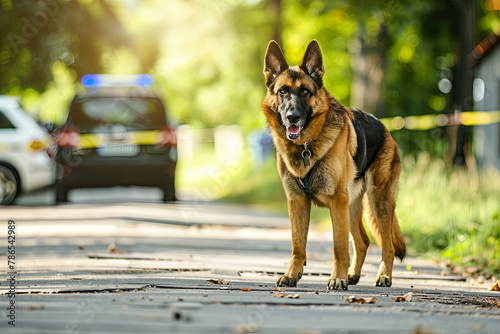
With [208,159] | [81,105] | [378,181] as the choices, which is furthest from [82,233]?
[208,159]

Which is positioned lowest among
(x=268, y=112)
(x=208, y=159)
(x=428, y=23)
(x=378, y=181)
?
(x=208, y=159)

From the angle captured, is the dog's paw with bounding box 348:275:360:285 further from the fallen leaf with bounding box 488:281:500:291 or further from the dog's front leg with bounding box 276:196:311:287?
the fallen leaf with bounding box 488:281:500:291

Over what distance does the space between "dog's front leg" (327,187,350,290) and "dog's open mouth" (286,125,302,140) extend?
0.51 metres

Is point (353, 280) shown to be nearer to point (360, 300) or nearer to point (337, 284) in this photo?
point (337, 284)

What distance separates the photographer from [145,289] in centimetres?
604

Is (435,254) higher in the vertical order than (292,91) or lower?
lower

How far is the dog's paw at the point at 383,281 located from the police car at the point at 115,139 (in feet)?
28.2

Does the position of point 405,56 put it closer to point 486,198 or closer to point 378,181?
point 486,198

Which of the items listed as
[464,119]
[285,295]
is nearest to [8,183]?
[464,119]

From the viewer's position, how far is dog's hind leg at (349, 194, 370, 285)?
7152mm

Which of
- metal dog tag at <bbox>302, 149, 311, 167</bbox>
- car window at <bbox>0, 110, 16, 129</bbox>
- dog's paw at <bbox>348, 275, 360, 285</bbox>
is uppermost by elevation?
metal dog tag at <bbox>302, 149, 311, 167</bbox>

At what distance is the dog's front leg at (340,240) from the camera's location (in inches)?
252

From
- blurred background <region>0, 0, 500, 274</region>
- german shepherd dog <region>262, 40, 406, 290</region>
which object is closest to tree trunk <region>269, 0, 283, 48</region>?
blurred background <region>0, 0, 500, 274</region>

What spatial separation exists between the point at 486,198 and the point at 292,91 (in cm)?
586
